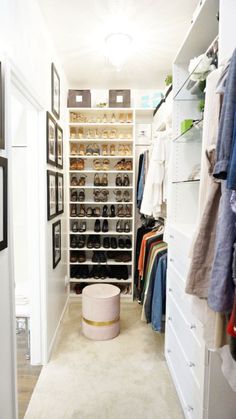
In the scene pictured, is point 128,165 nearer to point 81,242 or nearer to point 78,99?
point 78,99

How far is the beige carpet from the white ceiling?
2.68 meters

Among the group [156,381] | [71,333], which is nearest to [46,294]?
[71,333]

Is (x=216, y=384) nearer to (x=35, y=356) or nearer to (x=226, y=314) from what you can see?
(x=226, y=314)

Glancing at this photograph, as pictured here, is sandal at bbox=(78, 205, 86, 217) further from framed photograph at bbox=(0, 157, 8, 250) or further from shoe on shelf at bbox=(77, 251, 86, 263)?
framed photograph at bbox=(0, 157, 8, 250)

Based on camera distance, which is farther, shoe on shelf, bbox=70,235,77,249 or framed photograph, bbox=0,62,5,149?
shoe on shelf, bbox=70,235,77,249

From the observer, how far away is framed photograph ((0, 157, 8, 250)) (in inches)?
47.1

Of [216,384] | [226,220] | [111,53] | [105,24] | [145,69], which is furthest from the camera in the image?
[145,69]

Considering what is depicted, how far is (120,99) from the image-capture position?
10.2ft

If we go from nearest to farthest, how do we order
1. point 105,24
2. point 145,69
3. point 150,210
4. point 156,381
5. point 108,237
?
point 156,381
point 105,24
point 150,210
point 145,69
point 108,237

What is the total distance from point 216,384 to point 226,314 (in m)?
0.59

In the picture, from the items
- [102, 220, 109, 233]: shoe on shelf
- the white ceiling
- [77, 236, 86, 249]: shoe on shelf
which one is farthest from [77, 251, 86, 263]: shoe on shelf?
the white ceiling

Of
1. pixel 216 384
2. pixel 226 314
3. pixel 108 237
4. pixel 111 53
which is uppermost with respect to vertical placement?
pixel 111 53

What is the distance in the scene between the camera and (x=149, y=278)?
2281 millimetres

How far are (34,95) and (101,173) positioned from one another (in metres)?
1.69
